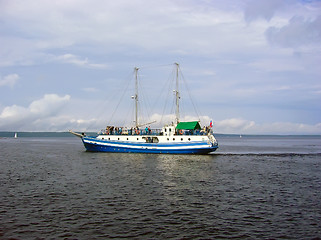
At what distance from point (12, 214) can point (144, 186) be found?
13.9 metres

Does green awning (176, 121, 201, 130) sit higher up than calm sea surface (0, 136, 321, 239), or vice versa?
green awning (176, 121, 201, 130)

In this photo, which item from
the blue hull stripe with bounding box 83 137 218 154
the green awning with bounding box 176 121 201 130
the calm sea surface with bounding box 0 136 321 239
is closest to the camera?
the calm sea surface with bounding box 0 136 321 239

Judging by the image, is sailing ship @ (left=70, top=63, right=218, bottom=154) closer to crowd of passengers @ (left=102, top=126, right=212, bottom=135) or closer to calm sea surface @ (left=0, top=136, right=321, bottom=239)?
crowd of passengers @ (left=102, top=126, right=212, bottom=135)

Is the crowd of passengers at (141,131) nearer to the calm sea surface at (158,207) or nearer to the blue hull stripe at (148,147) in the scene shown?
the blue hull stripe at (148,147)

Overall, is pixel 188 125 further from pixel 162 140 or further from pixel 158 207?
pixel 158 207

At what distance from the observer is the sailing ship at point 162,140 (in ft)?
224

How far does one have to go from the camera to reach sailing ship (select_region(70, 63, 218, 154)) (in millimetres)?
68250

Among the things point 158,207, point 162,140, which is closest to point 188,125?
point 162,140

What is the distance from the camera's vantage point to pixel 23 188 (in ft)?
102

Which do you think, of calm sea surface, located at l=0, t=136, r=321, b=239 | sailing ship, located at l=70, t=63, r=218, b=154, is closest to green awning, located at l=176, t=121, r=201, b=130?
sailing ship, located at l=70, t=63, r=218, b=154

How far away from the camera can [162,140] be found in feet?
237

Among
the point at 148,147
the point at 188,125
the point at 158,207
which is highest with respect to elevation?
the point at 188,125

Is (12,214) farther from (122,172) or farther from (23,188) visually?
(122,172)

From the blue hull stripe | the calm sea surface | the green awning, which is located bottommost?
the calm sea surface
